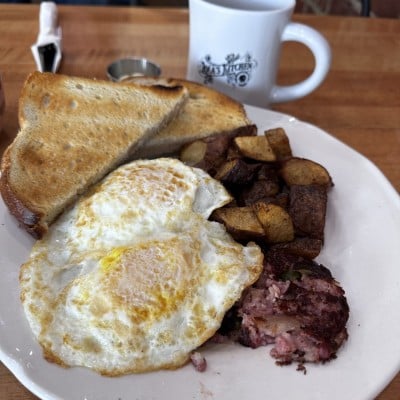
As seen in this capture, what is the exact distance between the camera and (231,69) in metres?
1.75

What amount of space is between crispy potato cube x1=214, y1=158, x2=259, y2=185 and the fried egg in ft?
0.19

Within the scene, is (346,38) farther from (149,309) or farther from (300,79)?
(149,309)

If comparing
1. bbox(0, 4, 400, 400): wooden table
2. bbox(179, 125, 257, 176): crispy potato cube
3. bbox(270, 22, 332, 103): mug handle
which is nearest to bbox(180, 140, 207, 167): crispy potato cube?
bbox(179, 125, 257, 176): crispy potato cube

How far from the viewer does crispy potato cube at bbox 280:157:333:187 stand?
1.47 metres

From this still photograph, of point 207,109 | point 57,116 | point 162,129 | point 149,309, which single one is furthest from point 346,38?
point 149,309

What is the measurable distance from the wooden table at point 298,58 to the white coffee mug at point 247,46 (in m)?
0.26

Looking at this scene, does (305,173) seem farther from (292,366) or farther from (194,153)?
(292,366)

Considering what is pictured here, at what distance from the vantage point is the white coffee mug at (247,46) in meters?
1.64

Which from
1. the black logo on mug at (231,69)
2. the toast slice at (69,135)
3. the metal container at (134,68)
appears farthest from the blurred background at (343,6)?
the toast slice at (69,135)

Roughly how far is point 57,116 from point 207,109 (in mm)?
486

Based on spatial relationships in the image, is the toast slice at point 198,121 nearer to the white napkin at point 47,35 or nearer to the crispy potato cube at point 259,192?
the crispy potato cube at point 259,192

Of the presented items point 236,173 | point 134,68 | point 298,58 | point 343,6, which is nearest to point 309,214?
point 236,173

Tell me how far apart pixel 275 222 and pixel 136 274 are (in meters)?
0.39

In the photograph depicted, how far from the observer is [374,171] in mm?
1556
